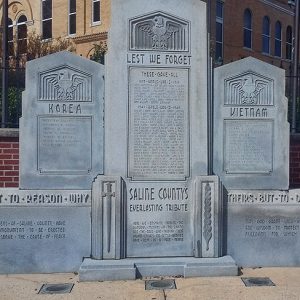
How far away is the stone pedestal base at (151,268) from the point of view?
543cm

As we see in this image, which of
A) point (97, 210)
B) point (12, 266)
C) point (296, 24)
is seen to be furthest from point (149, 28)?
point (12, 266)

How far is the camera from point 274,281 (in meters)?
5.41

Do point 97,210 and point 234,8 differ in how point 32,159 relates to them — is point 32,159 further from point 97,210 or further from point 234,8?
point 234,8

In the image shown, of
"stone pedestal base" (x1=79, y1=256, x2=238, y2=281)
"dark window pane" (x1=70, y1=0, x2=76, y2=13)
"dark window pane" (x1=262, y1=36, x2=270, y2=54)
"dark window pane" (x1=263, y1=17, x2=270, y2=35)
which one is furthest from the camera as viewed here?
"dark window pane" (x1=263, y1=17, x2=270, y2=35)

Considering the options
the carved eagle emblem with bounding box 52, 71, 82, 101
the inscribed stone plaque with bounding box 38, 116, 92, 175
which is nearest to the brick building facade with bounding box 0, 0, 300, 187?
the carved eagle emblem with bounding box 52, 71, 82, 101

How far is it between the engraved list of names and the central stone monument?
0.04 ft

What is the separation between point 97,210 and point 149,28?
2.31 metres

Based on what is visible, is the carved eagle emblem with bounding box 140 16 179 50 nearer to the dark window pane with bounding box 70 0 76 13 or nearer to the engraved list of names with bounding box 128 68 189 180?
the engraved list of names with bounding box 128 68 189 180

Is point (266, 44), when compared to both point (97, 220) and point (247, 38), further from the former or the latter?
point (97, 220)

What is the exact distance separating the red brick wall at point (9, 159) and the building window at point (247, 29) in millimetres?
24381

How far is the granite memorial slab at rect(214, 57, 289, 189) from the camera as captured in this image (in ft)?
19.5

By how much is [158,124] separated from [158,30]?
3.79ft

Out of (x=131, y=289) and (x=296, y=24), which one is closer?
(x=131, y=289)

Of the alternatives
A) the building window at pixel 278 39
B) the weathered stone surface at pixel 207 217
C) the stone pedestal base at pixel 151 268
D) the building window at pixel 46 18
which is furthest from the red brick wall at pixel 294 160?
the building window at pixel 278 39
